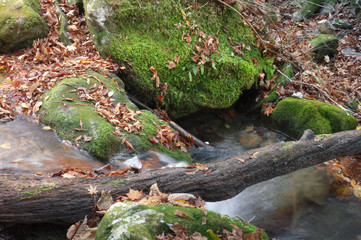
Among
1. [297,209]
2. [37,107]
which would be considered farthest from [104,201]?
[297,209]

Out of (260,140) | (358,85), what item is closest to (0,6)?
(260,140)

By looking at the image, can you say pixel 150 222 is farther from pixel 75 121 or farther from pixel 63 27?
pixel 63 27

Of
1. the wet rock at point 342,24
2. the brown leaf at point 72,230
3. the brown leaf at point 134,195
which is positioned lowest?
the brown leaf at point 72,230

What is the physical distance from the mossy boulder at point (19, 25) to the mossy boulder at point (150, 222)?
616cm

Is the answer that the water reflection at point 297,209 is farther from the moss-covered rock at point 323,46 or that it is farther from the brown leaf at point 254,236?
the moss-covered rock at point 323,46

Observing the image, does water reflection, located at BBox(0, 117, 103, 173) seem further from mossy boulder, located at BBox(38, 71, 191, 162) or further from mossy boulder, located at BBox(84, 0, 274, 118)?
mossy boulder, located at BBox(84, 0, 274, 118)

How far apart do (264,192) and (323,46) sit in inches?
259

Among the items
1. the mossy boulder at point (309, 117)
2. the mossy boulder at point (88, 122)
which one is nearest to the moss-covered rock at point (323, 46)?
the mossy boulder at point (309, 117)

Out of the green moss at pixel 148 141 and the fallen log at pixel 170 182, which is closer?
the fallen log at pixel 170 182

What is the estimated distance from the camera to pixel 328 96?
7.17m

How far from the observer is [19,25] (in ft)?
22.4

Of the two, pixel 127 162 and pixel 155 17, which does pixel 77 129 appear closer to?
pixel 127 162

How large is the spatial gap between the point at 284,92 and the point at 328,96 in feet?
3.37

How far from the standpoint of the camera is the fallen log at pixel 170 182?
2.88 meters
